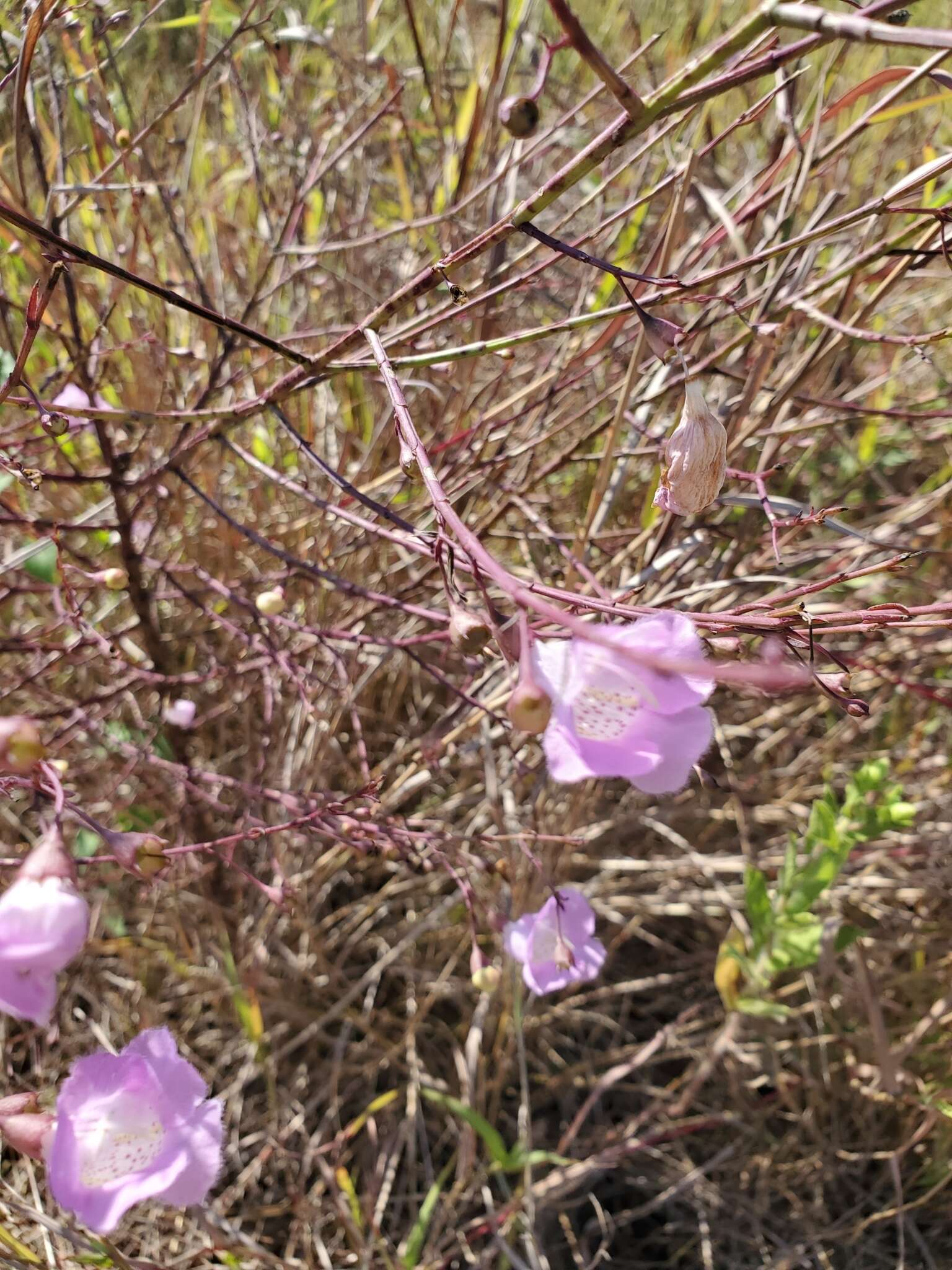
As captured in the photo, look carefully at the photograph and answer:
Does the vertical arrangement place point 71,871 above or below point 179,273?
below

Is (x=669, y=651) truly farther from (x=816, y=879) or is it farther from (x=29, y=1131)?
(x=816, y=879)

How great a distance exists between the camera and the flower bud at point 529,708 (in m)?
0.50

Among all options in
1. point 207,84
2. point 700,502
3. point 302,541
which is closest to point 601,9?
point 207,84

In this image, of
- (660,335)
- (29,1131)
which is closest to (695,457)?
(660,335)

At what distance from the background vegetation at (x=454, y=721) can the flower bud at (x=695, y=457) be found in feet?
0.86

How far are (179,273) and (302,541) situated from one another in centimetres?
61

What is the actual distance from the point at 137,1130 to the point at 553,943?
53 centimetres

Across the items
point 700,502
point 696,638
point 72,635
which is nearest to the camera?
point 696,638

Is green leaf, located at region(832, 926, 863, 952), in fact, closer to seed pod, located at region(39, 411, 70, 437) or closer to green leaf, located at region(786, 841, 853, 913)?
green leaf, located at region(786, 841, 853, 913)

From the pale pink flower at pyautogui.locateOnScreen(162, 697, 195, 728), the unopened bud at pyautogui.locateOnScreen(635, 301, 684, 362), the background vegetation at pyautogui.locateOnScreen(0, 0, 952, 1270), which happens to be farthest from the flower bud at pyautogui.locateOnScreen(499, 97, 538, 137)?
the pale pink flower at pyautogui.locateOnScreen(162, 697, 195, 728)

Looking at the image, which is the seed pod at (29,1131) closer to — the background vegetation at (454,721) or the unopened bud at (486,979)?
the background vegetation at (454,721)

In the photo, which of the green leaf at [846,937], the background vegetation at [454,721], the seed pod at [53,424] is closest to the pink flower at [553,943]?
the background vegetation at [454,721]

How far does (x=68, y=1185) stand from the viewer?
2.13 feet

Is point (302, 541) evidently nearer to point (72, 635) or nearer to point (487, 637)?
point (72, 635)
